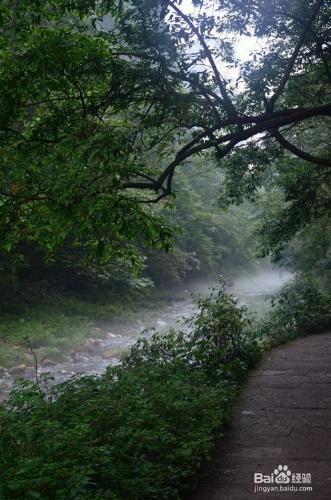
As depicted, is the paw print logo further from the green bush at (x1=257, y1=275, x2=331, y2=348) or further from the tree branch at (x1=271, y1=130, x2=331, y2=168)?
the green bush at (x1=257, y1=275, x2=331, y2=348)

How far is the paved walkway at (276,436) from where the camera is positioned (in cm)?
329

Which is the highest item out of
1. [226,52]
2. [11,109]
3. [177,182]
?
[177,182]

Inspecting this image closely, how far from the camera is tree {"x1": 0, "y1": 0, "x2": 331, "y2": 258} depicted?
3.89 meters

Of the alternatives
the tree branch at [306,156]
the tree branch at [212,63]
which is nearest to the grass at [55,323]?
the tree branch at [306,156]

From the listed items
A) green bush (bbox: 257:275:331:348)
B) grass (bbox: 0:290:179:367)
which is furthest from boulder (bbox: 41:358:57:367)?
green bush (bbox: 257:275:331:348)

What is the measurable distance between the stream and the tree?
2991mm

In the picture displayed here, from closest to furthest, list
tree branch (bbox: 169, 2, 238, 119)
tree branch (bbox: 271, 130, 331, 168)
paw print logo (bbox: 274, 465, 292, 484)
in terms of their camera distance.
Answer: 1. paw print logo (bbox: 274, 465, 292, 484)
2. tree branch (bbox: 169, 2, 238, 119)
3. tree branch (bbox: 271, 130, 331, 168)

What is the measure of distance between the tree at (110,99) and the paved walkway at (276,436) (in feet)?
6.35

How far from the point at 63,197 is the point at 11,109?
58.0 inches

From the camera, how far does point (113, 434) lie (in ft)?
10.7

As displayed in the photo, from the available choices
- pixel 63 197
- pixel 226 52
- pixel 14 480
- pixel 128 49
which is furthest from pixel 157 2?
pixel 14 480

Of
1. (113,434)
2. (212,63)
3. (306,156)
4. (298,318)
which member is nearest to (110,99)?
(212,63)

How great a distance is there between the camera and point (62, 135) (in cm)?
486

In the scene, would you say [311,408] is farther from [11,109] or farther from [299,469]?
[11,109]
